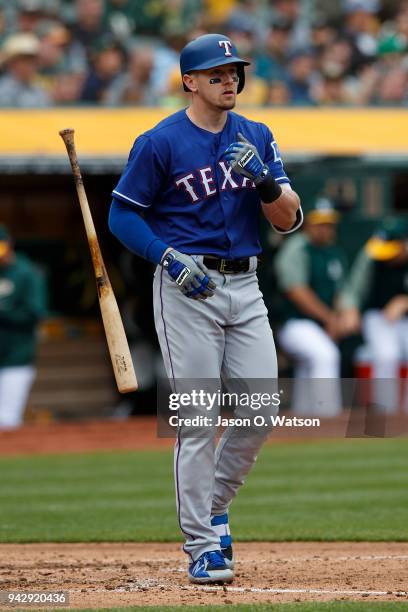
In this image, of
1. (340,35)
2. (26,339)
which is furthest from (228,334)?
(340,35)

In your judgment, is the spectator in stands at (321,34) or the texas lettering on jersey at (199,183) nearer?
the texas lettering on jersey at (199,183)

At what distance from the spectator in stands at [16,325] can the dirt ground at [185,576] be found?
618cm

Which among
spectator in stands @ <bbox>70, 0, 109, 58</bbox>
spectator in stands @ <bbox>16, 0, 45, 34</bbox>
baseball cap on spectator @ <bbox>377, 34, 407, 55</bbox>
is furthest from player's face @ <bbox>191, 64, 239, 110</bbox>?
baseball cap on spectator @ <bbox>377, 34, 407, 55</bbox>

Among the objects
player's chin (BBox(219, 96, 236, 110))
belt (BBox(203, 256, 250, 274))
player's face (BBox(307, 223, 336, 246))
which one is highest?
player's chin (BBox(219, 96, 236, 110))

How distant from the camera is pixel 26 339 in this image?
501 inches

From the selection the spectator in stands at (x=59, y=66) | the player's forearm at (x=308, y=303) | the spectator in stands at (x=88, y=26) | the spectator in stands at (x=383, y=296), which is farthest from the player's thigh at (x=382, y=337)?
the spectator in stands at (x=88, y=26)

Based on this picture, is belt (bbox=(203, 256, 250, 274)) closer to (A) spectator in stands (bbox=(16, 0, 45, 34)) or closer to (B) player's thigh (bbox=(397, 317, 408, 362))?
(B) player's thigh (bbox=(397, 317, 408, 362))

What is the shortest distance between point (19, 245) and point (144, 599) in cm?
990

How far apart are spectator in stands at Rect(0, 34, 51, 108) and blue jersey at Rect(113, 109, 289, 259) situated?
7809 mm

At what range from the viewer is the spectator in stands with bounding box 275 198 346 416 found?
12750 mm

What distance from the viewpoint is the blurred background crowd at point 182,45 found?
13.3 meters

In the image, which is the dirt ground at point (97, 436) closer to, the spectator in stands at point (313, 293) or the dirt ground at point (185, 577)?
the spectator in stands at point (313, 293)

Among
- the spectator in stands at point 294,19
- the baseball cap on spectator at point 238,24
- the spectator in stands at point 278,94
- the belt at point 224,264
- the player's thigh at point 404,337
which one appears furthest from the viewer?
the spectator in stands at point 294,19

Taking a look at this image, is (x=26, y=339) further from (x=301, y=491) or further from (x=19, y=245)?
(x=301, y=491)
